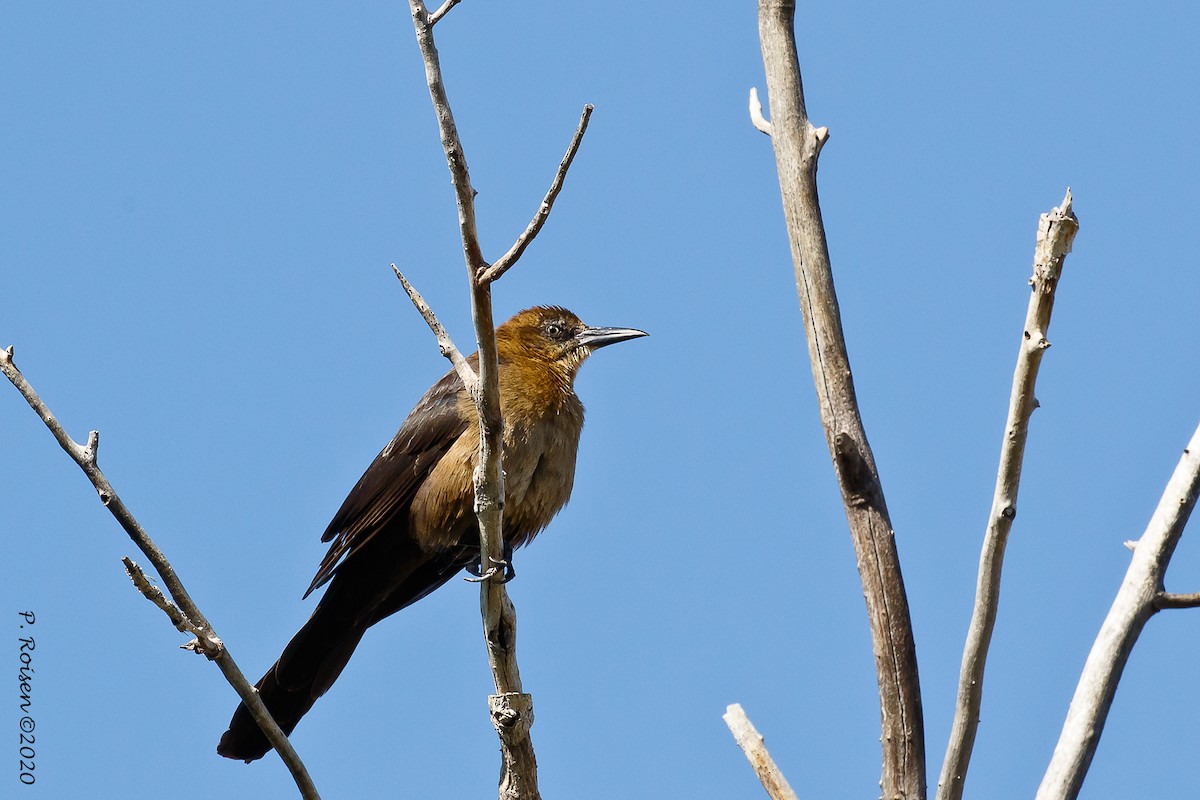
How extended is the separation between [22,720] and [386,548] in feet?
5.54

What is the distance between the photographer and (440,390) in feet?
20.9

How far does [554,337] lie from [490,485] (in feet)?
8.78

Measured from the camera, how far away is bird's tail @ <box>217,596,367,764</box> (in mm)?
5949

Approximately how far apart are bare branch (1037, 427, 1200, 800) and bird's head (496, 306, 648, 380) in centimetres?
368

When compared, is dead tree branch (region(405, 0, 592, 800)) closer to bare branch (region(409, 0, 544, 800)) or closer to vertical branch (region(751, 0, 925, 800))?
bare branch (region(409, 0, 544, 800))

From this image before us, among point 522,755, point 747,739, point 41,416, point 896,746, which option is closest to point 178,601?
point 41,416

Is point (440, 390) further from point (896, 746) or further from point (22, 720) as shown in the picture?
point (896, 746)

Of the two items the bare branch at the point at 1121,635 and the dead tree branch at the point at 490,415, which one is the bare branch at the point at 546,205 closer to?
the dead tree branch at the point at 490,415

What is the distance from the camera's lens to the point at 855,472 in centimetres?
347

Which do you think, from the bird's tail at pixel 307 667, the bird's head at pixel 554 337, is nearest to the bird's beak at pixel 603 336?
the bird's head at pixel 554 337

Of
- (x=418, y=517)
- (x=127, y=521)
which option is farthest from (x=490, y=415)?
(x=418, y=517)

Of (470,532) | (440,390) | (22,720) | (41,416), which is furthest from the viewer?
(440,390)

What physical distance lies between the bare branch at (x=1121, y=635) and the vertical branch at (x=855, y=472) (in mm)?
378

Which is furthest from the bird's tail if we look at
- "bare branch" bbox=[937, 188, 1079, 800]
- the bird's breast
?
"bare branch" bbox=[937, 188, 1079, 800]
